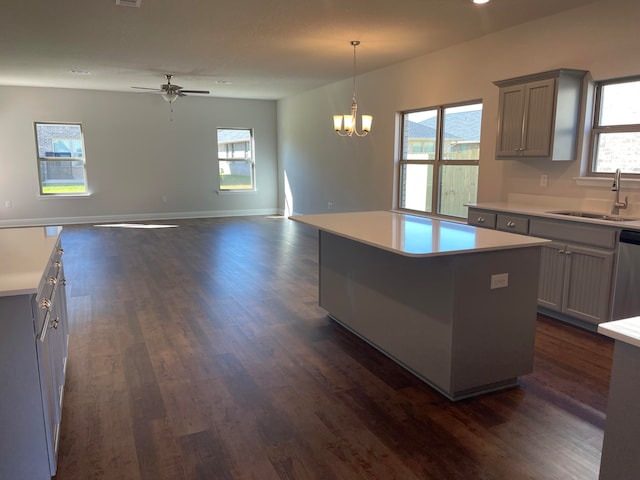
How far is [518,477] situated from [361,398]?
0.89 meters

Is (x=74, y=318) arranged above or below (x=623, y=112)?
below

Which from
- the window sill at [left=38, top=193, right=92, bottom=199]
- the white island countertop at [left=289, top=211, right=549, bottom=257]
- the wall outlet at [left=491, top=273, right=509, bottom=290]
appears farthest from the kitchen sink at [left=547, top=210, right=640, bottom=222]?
the window sill at [left=38, top=193, right=92, bottom=199]

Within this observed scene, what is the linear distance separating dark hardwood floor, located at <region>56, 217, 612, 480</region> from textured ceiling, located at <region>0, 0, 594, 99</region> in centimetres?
262

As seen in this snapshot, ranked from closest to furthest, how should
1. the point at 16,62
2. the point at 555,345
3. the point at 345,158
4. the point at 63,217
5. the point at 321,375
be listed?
the point at 321,375
the point at 555,345
the point at 16,62
the point at 345,158
the point at 63,217

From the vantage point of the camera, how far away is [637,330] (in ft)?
4.25

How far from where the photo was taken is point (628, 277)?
3.13 metres

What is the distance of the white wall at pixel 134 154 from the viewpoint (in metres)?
8.70

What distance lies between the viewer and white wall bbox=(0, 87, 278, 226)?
8695mm

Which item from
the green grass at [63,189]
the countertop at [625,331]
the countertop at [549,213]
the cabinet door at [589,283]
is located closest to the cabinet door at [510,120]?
the countertop at [549,213]

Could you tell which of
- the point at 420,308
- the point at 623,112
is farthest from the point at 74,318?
the point at 623,112

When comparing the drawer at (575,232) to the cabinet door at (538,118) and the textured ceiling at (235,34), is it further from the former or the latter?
the textured ceiling at (235,34)

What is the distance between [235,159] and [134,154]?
2178 mm

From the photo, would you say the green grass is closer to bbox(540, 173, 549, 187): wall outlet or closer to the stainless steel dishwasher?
bbox(540, 173, 549, 187): wall outlet

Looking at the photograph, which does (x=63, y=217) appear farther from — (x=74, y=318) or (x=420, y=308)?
(x=420, y=308)
